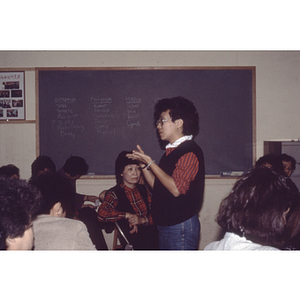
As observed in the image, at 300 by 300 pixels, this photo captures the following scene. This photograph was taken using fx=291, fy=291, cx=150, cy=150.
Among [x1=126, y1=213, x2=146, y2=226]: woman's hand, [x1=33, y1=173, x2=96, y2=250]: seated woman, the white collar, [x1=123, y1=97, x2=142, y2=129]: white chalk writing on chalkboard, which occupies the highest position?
[x1=123, y1=97, x2=142, y2=129]: white chalk writing on chalkboard

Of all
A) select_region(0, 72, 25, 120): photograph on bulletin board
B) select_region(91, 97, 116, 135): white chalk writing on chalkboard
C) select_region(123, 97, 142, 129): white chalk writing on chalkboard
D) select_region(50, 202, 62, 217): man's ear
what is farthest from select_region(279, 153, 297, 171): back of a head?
select_region(0, 72, 25, 120): photograph on bulletin board

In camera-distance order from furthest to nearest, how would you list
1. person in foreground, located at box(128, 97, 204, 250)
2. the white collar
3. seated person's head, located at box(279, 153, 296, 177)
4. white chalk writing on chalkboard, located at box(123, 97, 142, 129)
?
white chalk writing on chalkboard, located at box(123, 97, 142, 129)
seated person's head, located at box(279, 153, 296, 177)
the white collar
person in foreground, located at box(128, 97, 204, 250)

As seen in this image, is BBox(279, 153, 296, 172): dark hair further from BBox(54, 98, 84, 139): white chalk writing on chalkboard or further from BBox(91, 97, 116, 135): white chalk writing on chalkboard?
BBox(54, 98, 84, 139): white chalk writing on chalkboard

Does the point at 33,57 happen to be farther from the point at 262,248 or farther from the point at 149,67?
the point at 262,248

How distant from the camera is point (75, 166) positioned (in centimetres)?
298

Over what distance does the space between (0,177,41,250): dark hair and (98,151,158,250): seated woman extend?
1.36m

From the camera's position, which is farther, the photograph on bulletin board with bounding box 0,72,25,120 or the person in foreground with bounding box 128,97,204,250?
the photograph on bulletin board with bounding box 0,72,25,120

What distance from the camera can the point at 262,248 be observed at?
1027 millimetres

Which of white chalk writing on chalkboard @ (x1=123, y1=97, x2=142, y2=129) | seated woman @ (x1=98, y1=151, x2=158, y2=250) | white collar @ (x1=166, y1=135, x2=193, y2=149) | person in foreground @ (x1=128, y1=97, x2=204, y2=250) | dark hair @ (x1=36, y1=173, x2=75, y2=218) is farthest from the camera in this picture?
white chalk writing on chalkboard @ (x1=123, y1=97, x2=142, y2=129)

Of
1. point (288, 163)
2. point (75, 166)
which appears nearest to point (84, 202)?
point (75, 166)

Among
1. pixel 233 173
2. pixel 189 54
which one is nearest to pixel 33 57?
pixel 189 54

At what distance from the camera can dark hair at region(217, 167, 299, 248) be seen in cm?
110

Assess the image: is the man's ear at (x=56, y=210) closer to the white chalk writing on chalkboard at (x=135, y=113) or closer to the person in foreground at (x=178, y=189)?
the person in foreground at (x=178, y=189)

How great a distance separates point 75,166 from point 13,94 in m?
1.20
